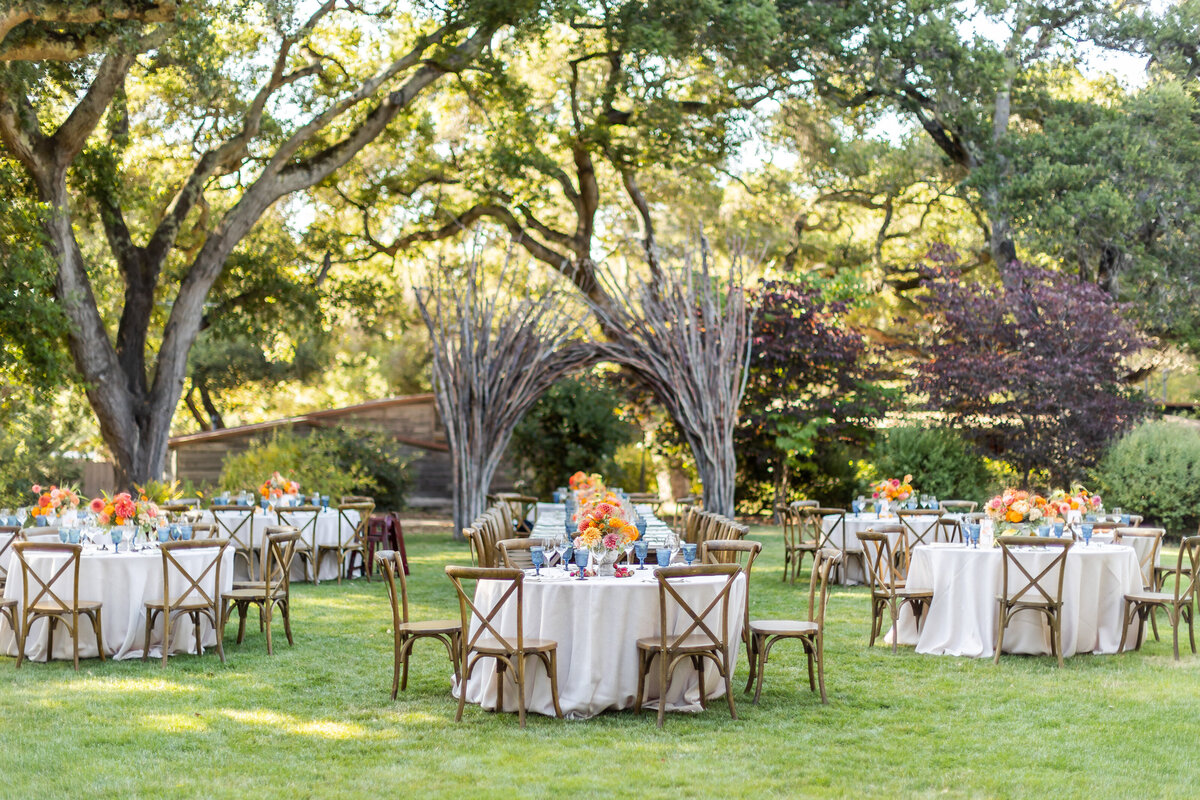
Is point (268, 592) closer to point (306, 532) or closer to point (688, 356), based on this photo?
point (306, 532)

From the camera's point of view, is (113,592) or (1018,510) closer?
(113,592)

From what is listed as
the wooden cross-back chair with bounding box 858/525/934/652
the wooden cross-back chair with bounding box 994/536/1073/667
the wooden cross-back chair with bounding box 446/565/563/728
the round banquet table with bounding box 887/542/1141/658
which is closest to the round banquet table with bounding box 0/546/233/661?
the wooden cross-back chair with bounding box 446/565/563/728

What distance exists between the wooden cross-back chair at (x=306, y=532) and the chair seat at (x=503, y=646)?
623 centimetres

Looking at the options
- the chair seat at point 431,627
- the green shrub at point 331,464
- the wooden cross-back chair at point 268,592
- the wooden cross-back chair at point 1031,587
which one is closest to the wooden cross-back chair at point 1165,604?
the wooden cross-back chair at point 1031,587

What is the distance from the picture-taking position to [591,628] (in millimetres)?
6008

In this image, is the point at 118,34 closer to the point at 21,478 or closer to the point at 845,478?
the point at 21,478

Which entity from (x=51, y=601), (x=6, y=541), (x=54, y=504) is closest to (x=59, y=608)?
(x=51, y=601)

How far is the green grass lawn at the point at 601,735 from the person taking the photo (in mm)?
4973

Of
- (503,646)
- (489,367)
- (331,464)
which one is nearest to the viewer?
(503,646)

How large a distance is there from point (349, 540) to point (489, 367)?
3942 millimetres

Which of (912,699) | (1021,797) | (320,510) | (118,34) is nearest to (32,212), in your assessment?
(118,34)

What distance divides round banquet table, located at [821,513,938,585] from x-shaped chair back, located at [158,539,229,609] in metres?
5.94

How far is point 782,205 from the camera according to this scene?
930 inches

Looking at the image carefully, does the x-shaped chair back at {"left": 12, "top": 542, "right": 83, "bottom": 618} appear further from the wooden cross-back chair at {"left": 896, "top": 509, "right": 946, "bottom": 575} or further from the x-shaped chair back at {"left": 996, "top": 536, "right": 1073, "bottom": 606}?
the wooden cross-back chair at {"left": 896, "top": 509, "right": 946, "bottom": 575}
